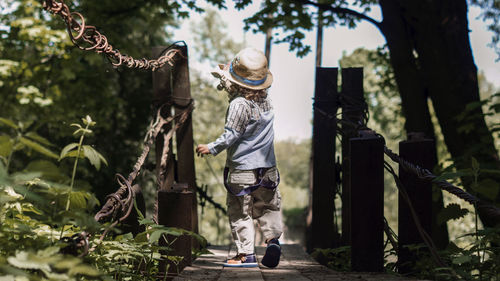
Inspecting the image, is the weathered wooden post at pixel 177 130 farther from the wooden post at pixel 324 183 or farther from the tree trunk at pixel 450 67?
the tree trunk at pixel 450 67

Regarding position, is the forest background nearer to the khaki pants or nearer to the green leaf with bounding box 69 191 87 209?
the khaki pants

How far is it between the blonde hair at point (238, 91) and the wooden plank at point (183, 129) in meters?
0.64

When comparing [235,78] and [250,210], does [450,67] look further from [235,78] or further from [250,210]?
[250,210]

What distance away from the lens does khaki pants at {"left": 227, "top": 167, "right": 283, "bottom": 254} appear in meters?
4.05

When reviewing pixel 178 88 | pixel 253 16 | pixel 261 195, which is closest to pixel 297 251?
pixel 261 195

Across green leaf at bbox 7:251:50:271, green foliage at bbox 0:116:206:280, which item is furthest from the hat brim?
green leaf at bbox 7:251:50:271

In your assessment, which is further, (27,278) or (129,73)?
(129,73)

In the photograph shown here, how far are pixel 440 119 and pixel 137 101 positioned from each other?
9.94m

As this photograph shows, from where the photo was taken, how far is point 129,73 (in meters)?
16.2

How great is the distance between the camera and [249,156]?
13.4ft

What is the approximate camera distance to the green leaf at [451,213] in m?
2.77

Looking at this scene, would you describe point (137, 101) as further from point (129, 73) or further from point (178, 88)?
point (178, 88)

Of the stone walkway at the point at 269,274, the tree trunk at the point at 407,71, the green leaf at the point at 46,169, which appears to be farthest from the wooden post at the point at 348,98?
the green leaf at the point at 46,169

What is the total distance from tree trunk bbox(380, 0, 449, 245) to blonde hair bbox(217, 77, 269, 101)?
3939mm
